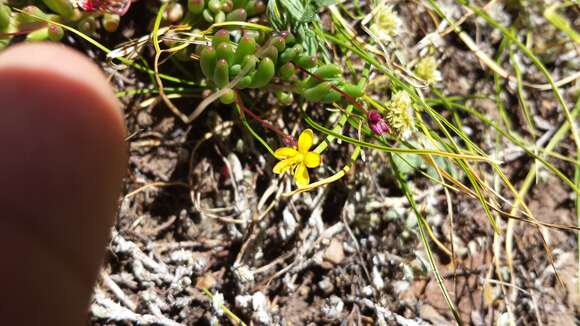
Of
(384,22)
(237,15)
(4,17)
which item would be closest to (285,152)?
(237,15)

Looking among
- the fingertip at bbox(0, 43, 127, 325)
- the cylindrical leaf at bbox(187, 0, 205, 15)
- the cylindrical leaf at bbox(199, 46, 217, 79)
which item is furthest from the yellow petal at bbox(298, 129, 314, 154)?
the fingertip at bbox(0, 43, 127, 325)

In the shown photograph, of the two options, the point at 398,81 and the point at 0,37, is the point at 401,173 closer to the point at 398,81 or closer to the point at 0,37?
the point at 398,81

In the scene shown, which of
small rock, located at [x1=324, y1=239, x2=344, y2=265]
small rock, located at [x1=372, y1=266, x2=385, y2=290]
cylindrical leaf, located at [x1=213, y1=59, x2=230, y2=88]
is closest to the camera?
cylindrical leaf, located at [x1=213, y1=59, x2=230, y2=88]

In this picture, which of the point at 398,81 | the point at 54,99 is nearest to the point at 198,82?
the point at 398,81

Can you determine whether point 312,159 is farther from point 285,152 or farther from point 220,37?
point 220,37

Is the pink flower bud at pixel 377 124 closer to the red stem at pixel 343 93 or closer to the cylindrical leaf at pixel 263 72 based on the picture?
the red stem at pixel 343 93

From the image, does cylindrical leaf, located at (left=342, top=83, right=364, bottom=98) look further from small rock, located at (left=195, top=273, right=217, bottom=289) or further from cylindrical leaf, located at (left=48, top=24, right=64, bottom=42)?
cylindrical leaf, located at (left=48, top=24, right=64, bottom=42)

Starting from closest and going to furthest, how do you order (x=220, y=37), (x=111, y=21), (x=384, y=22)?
(x=220, y=37) → (x=111, y=21) → (x=384, y=22)

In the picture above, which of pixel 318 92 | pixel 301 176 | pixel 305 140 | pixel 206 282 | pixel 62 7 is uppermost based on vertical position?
pixel 62 7
